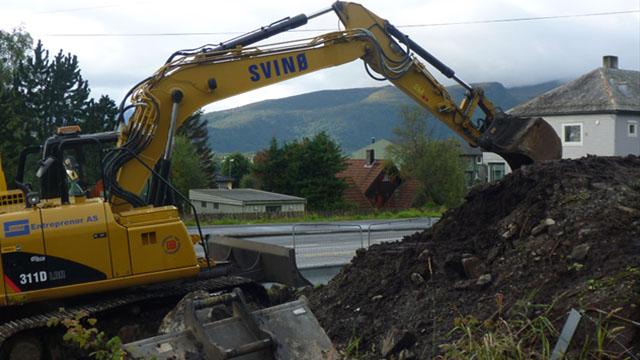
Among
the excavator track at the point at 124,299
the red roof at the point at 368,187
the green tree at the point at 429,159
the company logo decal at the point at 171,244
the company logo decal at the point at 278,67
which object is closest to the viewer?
the excavator track at the point at 124,299

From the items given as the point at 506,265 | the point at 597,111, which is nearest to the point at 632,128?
the point at 597,111

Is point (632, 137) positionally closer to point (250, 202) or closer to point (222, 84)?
point (250, 202)

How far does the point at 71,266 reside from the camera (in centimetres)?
784

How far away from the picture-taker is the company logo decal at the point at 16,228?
7660mm

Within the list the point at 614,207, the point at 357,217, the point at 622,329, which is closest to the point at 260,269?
the point at 614,207

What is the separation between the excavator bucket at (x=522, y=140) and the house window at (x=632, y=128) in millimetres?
33066

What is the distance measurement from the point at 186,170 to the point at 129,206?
48804mm

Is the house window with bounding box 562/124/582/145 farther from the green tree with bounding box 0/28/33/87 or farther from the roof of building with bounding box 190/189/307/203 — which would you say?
the green tree with bounding box 0/28/33/87

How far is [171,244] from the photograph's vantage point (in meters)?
8.21

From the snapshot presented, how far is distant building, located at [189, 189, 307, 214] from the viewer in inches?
1914

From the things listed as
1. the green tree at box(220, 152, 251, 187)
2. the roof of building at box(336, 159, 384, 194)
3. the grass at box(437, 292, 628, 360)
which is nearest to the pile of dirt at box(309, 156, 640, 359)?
the grass at box(437, 292, 628, 360)

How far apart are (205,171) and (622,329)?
57493 millimetres

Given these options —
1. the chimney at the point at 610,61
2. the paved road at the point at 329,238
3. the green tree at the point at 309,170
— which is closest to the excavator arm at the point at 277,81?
the paved road at the point at 329,238

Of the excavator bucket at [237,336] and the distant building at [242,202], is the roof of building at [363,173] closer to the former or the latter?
the distant building at [242,202]
